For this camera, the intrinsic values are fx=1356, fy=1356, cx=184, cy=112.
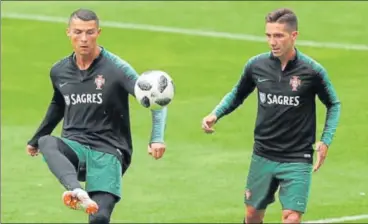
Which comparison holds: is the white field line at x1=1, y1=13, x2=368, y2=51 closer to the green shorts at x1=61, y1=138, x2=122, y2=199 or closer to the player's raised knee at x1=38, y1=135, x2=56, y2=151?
the green shorts at x1=61, y1=138, x2=122, y2=199

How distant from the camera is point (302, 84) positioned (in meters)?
11.5

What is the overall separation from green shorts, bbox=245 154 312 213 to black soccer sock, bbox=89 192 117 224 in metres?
1.34

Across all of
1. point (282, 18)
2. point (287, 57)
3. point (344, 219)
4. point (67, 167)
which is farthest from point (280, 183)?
point (344, 219)

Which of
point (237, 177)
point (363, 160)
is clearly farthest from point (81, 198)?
point (237, 177)

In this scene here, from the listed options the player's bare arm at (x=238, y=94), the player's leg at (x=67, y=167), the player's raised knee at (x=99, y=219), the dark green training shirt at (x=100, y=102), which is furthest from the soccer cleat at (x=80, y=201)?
the player's bare arm at (x=238, y=94)

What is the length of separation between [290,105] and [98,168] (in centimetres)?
172

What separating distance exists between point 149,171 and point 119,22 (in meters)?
9.43

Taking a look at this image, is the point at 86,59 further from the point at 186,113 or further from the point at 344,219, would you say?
the point at 186,113

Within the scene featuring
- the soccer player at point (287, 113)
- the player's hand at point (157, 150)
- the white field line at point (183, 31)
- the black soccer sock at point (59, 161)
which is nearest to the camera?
the black soccer sock at point (59, 161)

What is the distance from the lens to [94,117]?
11516 millimetres

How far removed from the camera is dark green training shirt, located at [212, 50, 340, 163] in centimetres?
1152

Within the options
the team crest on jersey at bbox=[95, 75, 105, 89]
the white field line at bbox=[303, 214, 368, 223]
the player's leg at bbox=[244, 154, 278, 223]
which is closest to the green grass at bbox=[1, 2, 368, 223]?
the white field line at bbox=[303, 214, 368, 223]

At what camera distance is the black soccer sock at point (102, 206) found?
11.1 metres

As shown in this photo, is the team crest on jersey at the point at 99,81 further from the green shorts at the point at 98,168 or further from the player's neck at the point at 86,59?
the green shorts at the point at 98,168
